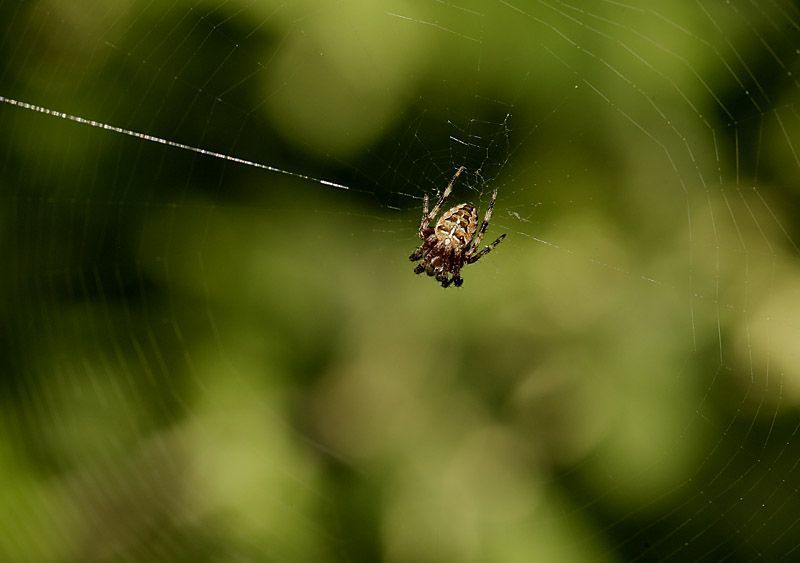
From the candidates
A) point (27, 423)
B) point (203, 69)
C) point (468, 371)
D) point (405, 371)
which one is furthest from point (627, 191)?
point (27, 423)

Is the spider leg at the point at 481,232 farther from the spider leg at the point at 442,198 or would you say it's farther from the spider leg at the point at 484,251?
the spider leg at the point at 442,198

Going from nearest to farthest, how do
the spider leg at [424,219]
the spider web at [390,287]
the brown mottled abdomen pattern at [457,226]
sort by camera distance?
1. the spider web at [390,287]
2. the brown mottled abdomen pattern at [457,226]
3. the spider leg at [424,219]

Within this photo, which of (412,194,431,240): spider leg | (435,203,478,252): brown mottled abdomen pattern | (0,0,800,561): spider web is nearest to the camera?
(0,0,800,561): spider web

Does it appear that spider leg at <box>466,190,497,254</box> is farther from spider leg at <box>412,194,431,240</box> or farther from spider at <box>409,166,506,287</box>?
spider leg at <box>412,194,431,240</box>

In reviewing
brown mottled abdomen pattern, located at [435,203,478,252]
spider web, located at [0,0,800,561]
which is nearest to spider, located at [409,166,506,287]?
brown mottled abdomen pattern, located at [435,203,478,252]

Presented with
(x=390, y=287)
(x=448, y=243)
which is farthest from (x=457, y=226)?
(x=390, y=287)

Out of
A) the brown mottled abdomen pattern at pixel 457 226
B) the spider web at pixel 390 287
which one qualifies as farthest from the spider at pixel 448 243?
the spider web at pixel 390 287

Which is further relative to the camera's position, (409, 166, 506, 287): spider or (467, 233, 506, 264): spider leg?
(409, 166, 506, 287): spider
